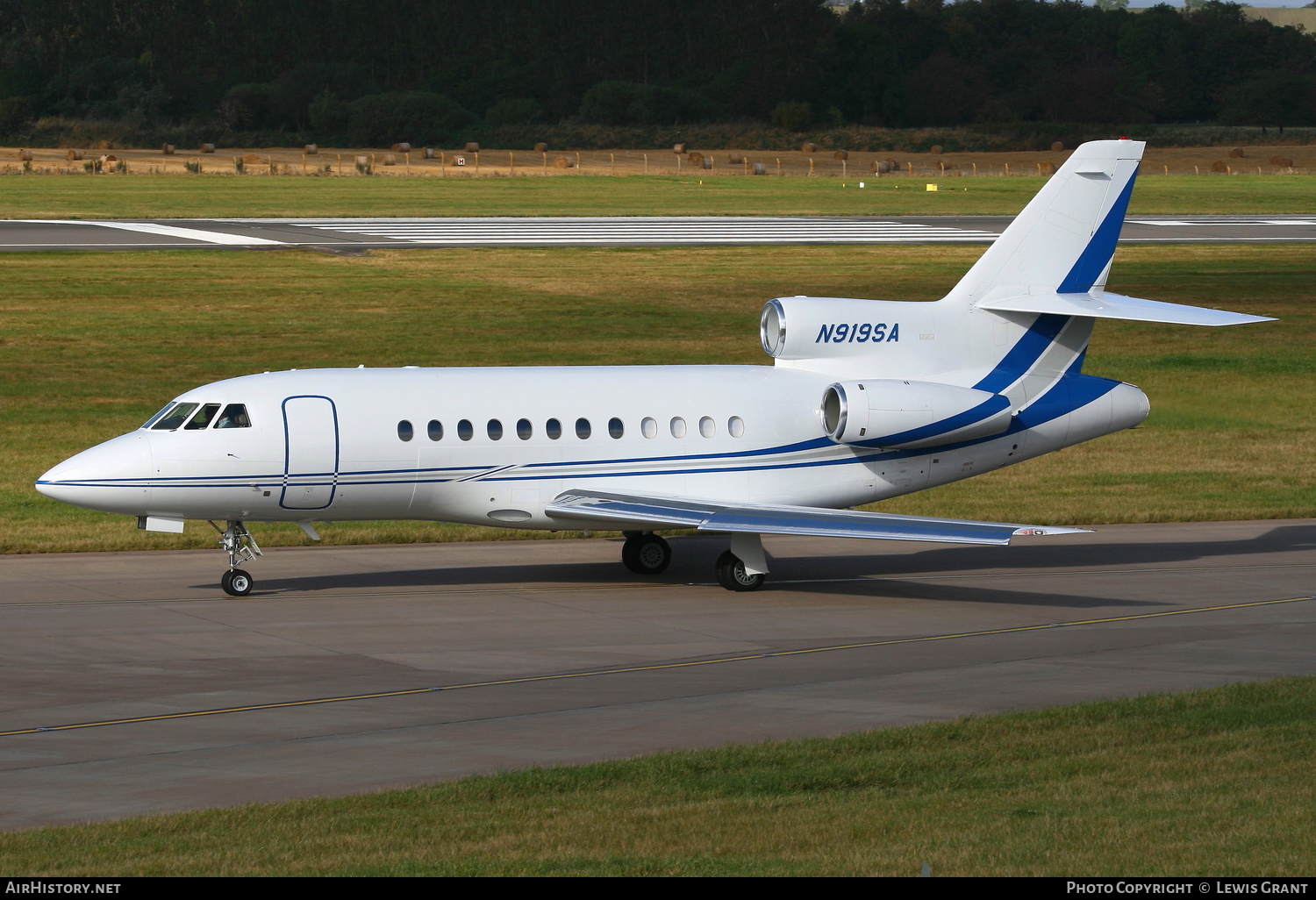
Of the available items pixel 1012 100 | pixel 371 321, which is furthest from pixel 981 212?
pixel 1012 100

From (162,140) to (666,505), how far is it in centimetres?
12012

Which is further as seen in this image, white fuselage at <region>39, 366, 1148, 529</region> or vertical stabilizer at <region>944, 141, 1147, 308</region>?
vertical stabilizer at <region>944, 141, 1147, 308</region>

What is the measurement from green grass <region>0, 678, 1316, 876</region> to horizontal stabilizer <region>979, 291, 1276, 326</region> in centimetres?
1027

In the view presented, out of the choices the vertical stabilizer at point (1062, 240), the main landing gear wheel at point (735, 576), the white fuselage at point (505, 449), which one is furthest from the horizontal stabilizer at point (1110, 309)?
the main landing gear wheel at point (735, 576)

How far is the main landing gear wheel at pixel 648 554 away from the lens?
84.1ft

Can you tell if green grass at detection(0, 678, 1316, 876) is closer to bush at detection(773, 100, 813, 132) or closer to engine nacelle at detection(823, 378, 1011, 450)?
engine nacelle at detection(823, 378, 1011, 450)

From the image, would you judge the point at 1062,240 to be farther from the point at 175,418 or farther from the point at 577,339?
the point at 577,339

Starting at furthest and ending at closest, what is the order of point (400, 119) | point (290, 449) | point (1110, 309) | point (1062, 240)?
point (400, 119)
point (1062, 240)
point (1110, 309)
point (290, 449)

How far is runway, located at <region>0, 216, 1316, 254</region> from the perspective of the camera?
6234cm

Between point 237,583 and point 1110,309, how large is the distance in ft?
45.2

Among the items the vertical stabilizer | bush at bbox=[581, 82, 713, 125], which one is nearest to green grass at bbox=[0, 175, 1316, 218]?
bush at bbox=[581, 82, 713, 125]

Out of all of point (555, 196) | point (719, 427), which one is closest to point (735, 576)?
point (719, 427)

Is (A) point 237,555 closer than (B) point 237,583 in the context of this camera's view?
No

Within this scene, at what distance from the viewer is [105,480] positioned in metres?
22.2
